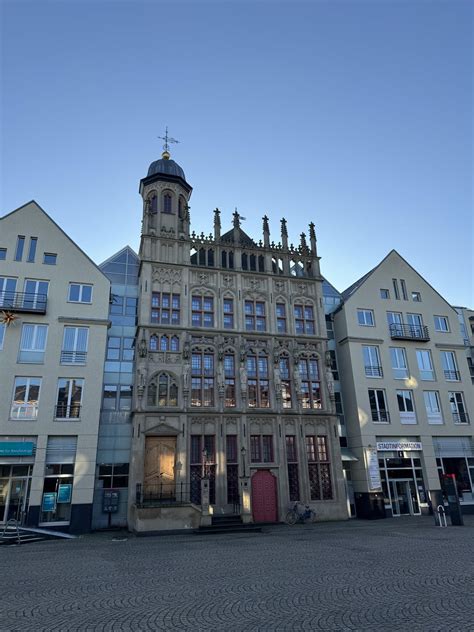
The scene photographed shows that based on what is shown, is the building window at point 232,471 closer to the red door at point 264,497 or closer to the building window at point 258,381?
the red door at point 264,497

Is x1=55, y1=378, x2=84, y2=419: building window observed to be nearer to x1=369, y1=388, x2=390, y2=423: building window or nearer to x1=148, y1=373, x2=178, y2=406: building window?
x1=148, y1=373, x2=178, y2=406: building window

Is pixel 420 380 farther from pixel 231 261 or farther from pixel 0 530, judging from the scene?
pixel 0 530

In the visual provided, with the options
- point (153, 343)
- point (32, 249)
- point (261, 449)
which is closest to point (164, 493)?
point (261, 449)

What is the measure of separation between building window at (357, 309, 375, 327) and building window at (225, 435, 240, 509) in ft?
46.4

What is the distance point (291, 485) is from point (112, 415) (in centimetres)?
1263

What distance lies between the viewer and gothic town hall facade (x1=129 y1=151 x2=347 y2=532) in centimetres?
2667

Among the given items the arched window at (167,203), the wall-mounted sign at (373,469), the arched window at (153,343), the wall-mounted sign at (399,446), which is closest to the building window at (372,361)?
the wall-mounted sign at (399,446)

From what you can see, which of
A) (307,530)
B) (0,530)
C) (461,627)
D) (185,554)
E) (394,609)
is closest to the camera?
(461,627)

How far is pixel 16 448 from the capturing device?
24156 mm

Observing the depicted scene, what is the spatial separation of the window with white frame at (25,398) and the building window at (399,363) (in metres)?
25.6

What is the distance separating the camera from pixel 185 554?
Result: 15.7 m

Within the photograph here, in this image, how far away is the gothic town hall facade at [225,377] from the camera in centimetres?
2667

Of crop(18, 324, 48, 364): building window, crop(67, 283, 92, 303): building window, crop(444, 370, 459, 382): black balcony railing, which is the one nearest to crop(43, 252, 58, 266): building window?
crop(67, 283, 92, 303): building window

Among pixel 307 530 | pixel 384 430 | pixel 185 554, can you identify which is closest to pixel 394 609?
pixel 185 554
